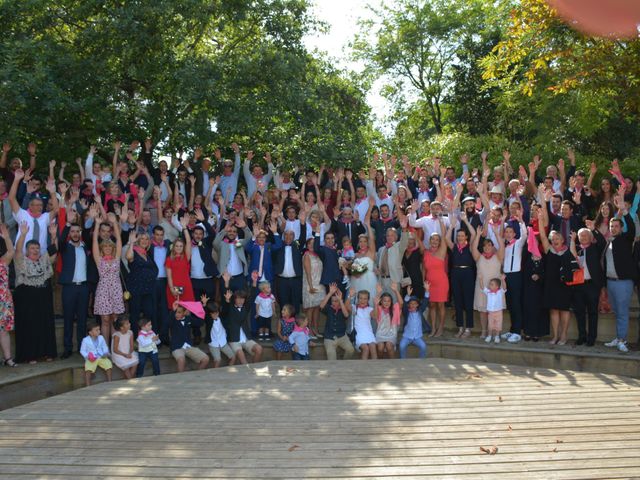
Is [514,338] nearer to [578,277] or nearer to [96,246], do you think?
[578,277]

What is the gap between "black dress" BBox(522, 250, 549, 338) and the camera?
35.2 feet

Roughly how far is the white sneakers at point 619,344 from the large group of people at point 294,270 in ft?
0.14

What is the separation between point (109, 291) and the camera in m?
10.1

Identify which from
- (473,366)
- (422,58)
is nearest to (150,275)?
(473,366)

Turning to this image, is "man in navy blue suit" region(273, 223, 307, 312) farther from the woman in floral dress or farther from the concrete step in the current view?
the woman in floral dress

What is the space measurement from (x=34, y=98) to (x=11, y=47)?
36.7 inches

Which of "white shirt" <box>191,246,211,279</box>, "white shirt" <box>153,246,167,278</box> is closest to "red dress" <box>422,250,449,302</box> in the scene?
"white shirt" <box>191,246,211,279</box>

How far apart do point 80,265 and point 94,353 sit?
54.8 inches

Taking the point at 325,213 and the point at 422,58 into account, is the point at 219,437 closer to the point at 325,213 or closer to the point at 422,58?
the point at 325,213

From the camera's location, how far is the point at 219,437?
6883 millimetres

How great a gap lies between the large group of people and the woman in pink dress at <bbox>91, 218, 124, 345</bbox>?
20 mm

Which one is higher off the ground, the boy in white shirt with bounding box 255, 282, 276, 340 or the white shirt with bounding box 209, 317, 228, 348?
the boy in white shirt with bounding box 255, 282, 276, 340

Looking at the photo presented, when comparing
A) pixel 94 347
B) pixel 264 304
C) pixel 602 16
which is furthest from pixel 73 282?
pixel 602 16

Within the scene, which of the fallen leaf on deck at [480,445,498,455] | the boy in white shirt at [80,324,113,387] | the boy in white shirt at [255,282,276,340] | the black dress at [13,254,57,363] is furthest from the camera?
the boy in white shirt at [255,282,276,340]
